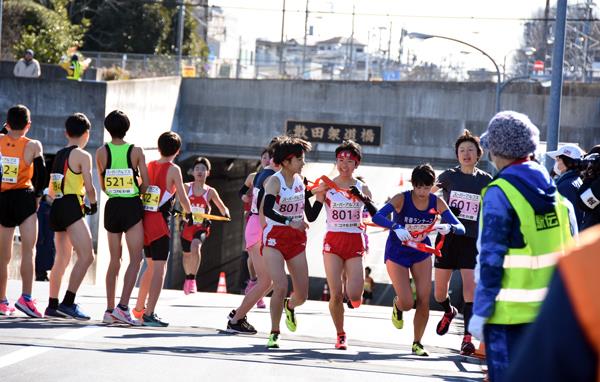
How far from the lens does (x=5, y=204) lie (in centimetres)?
1066

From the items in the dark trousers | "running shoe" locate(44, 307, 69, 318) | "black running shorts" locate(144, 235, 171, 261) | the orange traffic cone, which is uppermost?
the dark trousers

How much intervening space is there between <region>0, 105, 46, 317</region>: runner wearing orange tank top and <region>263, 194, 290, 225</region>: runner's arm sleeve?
7.69 ft

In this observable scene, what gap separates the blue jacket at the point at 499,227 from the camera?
17.2 feet

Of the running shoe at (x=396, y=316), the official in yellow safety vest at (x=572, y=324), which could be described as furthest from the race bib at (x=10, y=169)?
the official in yellow safety vest at (x=572, y=324)

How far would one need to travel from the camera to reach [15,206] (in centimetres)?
1066

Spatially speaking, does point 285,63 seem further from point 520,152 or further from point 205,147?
point 520,152

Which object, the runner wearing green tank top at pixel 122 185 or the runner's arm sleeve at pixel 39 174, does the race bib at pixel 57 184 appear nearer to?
the runner's arm sleeve at pixel 39 174

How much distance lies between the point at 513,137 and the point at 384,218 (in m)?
4.43

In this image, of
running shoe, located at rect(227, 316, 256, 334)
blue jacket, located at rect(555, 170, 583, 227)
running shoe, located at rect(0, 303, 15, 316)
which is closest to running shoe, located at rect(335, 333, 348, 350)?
running shoe, located at rect(227, 316, 256, 334)

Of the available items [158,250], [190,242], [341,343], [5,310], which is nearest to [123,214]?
[158,250]

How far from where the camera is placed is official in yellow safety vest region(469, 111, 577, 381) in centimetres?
520

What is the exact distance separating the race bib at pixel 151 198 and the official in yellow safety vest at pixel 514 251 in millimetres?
5905

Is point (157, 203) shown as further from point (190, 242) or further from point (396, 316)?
point (190, 242)

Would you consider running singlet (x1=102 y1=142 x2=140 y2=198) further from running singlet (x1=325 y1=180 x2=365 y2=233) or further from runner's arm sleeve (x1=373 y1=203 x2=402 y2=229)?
runner's arm sleeve (x1=373 y1=203 x2=402 y2=229)
